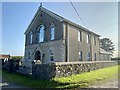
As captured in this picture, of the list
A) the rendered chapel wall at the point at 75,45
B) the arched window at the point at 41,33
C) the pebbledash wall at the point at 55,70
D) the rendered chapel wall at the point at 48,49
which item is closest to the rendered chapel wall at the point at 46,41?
the rendered chapel wall at the point at 48,49

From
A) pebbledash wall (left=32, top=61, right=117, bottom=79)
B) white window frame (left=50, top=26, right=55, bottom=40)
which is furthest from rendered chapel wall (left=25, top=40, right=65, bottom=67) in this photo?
pebbledash wall (left=32, top=61, right=117, bottom=79)

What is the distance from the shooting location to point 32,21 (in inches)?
1227

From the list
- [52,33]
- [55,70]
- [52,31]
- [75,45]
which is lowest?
[55,70]

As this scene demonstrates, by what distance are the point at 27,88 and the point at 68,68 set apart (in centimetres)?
535

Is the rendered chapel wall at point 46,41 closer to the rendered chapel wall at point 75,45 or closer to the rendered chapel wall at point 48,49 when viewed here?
the rendered chapel wall at point 48,49

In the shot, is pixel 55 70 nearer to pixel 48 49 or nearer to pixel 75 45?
pixel 48 49

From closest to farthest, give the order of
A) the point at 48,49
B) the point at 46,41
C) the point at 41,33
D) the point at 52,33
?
the point at 52,33
the point at 48,49
the point at 46,41
the point at 41,33

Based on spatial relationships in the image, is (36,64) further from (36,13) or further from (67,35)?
(36,13)

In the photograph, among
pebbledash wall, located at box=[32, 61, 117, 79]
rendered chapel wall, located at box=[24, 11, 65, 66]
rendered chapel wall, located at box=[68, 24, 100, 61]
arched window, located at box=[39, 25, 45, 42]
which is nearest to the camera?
pebbledash wall, located at box=[32, 61, 117, 79]

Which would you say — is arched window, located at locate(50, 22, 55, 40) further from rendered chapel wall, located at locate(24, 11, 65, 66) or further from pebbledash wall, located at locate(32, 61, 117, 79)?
pebbledash wall, located at locate(32, 61, 117, 79)

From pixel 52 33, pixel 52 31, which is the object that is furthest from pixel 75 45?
pixel 52 31

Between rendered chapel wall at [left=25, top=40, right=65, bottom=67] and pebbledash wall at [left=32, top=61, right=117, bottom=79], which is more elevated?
rendered chapel wall at [left=25, top=40, right=65, bottom=67]

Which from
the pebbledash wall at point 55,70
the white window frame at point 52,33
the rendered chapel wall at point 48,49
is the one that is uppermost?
the white window frame at point 52,33

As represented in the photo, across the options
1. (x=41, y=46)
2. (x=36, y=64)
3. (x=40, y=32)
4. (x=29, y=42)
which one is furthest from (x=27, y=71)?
(x=29, y=42)
